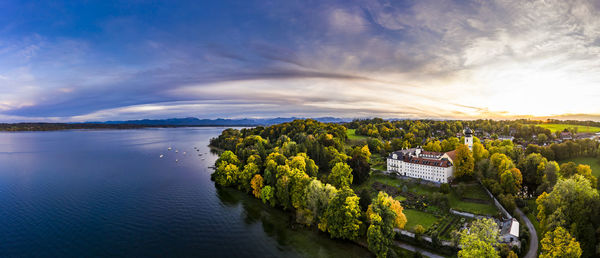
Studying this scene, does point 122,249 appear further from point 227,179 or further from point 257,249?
point 227,179

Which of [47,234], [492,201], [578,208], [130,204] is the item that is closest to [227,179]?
Result: [130,204]

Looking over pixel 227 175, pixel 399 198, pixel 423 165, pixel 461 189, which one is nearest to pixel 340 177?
pixel 399 198

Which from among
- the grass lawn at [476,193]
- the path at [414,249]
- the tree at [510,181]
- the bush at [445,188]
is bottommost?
the path at [414,249]

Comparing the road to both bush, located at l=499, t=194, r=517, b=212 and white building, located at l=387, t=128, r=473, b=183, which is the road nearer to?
bush, located at l=499, t=194, r=517, b=212

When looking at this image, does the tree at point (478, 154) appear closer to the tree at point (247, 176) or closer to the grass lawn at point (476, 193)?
the grass lawn at point (476, 193)

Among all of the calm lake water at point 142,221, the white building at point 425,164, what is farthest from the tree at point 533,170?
the calm lake water at point 142,221

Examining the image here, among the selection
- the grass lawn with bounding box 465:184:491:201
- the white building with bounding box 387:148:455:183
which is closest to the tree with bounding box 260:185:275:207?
the white building with bounding box 387:148:455:183

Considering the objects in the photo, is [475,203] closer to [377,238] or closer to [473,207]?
[473,207]
